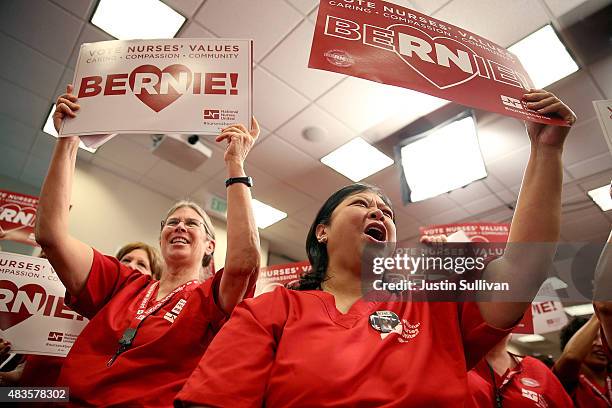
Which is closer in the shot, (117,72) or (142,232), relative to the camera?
(117,72)

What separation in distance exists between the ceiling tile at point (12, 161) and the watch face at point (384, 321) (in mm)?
4735

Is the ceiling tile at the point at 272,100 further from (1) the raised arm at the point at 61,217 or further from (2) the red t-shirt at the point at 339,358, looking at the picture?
(2) the red t-shirt at the point at 339,358

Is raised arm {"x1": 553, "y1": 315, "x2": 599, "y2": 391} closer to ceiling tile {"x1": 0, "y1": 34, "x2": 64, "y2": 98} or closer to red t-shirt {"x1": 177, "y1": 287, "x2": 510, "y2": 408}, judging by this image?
red t-shirt {"x1": 177, "y1": 287, "x2": 510, "y2": 408}

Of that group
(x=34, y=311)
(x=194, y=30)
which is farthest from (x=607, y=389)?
A: (x=194, y=30)

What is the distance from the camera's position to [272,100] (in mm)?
3281

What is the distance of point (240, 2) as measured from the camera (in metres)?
2.52

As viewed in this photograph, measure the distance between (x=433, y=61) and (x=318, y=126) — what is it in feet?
7.89

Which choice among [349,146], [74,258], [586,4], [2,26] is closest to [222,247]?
[349,146]

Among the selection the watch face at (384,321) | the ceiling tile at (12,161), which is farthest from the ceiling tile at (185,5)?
the ceiling tile at (12,161)

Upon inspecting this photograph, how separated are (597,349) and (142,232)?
A: 4515mm

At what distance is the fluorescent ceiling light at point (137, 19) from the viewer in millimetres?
2604

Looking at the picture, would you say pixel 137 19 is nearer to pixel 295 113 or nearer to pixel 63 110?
pixel 295 113

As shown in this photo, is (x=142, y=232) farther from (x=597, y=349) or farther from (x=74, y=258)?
(x=597, y=349)

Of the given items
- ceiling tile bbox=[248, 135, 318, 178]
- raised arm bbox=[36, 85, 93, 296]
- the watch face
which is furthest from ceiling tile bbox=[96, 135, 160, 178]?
the watch face
